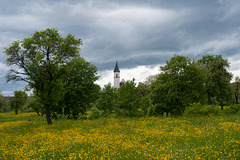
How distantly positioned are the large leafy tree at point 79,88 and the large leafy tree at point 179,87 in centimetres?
1362

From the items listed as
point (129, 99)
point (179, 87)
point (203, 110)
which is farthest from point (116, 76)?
point (203, 110)

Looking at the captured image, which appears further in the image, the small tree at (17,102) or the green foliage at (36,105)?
the small tree at (17,102)

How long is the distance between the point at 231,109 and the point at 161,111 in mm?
12010

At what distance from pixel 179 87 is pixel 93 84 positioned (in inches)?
726

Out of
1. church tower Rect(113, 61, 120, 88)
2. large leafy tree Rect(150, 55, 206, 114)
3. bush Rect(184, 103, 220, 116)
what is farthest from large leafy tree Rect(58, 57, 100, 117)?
church tower Rect(113, 61, 120, 88)

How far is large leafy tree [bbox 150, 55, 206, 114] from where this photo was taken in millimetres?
33778

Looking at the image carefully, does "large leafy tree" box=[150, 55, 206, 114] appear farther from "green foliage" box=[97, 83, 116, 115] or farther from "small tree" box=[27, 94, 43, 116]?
"small tree" box=[27, 94, 43, 116]

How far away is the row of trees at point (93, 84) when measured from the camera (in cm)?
2558

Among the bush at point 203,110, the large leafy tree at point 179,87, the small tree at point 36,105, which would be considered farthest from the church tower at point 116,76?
the bush at point 203,110

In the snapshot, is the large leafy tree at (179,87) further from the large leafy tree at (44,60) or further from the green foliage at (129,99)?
the large leafy tree at (44,60)

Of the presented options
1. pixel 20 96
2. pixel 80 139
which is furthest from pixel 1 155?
pixel 20 96

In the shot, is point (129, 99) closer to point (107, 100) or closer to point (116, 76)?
point (107, 100)

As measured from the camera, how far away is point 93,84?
42.0 m

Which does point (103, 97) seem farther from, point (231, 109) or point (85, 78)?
point (231, 109)
